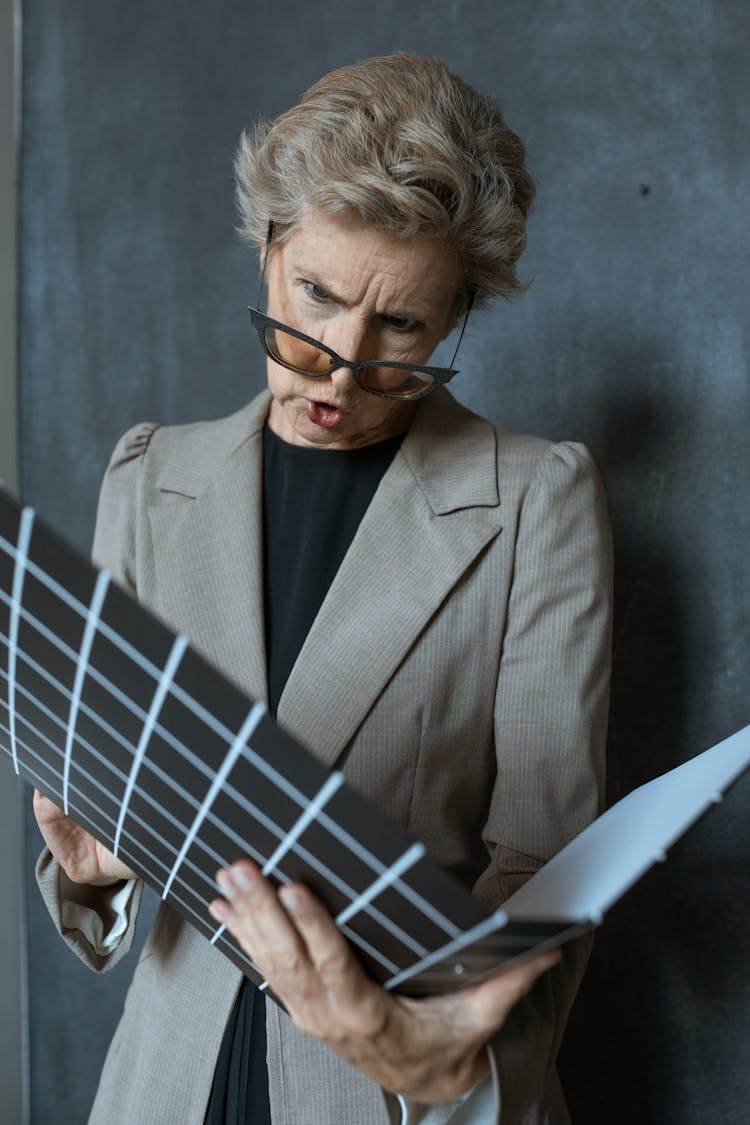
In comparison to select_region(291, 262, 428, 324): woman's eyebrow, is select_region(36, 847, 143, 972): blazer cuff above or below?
below

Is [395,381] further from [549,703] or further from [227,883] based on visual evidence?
[227,883]

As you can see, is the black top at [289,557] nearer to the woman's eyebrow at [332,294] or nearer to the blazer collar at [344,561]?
the blazer collar at [344,561]

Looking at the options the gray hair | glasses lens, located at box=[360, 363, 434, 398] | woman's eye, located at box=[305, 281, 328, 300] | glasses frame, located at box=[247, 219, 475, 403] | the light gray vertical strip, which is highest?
the gray hair

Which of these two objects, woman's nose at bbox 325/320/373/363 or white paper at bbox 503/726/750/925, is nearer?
white paper at bbox 503/726/750/925

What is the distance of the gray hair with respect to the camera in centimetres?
99

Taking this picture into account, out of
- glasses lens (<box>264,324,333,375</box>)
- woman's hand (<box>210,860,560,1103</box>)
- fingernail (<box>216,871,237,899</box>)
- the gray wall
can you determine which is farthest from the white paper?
the gray wall

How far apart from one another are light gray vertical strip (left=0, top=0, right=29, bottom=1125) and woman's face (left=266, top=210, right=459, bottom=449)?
112 cm

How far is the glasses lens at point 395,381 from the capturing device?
1.07 m

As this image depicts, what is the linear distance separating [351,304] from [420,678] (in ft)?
1.19

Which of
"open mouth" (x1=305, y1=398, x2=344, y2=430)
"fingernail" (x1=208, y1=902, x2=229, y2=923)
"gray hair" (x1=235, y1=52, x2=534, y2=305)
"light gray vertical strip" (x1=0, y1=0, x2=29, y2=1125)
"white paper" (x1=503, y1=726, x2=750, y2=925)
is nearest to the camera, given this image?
"white paper" (x1=503, y1=726, x2=750, y2=925)

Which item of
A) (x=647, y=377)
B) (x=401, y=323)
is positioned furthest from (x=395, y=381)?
(x=647, y=377)

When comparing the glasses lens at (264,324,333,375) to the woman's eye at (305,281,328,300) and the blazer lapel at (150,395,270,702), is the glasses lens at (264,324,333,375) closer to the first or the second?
the woman's eye at (305,281,328,300)

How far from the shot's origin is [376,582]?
1.10 m

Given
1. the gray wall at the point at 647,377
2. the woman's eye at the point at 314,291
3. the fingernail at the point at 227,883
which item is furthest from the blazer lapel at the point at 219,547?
the gray wall at the point at 647,377
